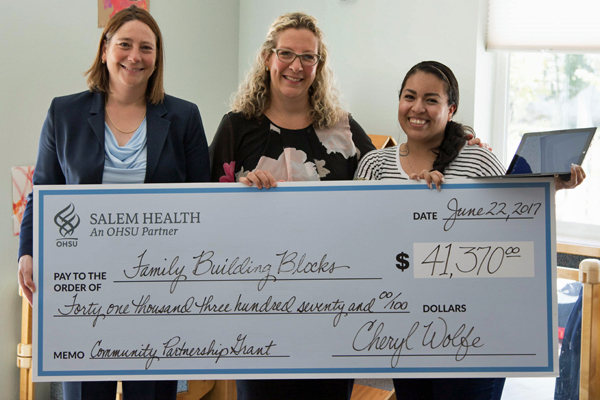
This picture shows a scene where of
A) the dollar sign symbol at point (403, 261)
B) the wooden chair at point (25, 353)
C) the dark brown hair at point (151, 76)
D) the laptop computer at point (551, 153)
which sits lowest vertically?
the wooden chair at point (25, 353)

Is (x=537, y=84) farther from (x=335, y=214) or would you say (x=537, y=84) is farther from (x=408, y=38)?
(x=335, y=214)

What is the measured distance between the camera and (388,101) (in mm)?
2559

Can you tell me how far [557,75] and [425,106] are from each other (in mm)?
1573

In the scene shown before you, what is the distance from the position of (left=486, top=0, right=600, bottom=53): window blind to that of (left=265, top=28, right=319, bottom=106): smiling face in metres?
1.31

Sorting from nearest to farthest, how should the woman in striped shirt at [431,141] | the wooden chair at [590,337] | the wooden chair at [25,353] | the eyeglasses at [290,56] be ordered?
the woman in striped shirt at [431,141], the eyeglasses at [290,56], the wooden chair at [590,337], the wooden chair at [25,353]

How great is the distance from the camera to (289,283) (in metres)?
1.21

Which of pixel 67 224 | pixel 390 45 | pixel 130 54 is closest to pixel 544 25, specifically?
pixel 390 45

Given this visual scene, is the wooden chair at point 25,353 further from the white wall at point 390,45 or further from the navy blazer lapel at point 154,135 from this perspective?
the white wall at point 390,45

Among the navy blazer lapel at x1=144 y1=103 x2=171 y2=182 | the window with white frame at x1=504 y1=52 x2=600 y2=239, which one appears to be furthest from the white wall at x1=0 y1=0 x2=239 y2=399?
the window with white frame at x1=504 y1=52 x2=600 y2=239

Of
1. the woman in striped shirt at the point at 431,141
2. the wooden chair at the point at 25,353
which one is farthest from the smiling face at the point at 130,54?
the wooden chair at the point at 25,353

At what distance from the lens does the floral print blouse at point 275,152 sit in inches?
56.0

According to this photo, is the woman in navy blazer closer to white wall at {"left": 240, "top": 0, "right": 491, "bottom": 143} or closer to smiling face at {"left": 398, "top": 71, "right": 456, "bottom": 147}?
smiling face at {"left": 398, "top": 71, "right": 456, "bottom": 147}

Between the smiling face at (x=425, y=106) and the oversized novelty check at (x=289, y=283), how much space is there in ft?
0.66

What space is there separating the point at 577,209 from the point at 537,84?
653 millimetres
